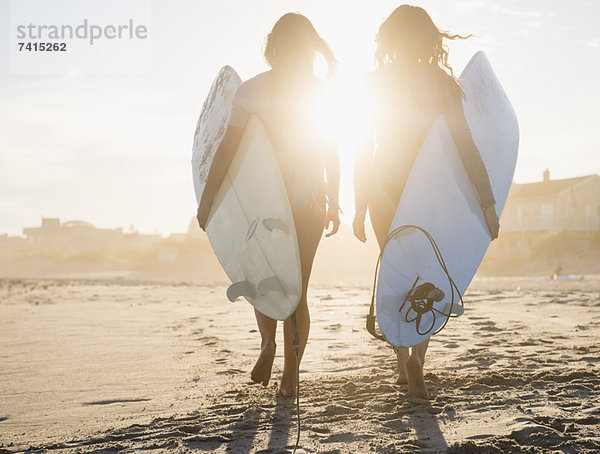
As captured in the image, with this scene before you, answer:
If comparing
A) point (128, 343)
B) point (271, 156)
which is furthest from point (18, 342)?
point (271, 156)

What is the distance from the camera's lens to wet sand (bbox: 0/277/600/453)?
217 centimetres

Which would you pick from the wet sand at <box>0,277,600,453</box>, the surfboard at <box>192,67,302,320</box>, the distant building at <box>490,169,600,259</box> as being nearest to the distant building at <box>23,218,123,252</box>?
the distant building at <box>490,169,600,259</box>

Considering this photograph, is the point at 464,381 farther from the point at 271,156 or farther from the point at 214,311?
the point at 214,311

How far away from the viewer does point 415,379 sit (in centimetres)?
282

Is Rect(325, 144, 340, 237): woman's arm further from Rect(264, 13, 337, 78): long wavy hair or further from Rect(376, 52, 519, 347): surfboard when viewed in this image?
Rect(264, 13, 337, 78): long wavy hair

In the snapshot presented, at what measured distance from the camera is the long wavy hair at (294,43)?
9.96ft

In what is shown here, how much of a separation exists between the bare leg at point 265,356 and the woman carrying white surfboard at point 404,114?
0.72 metres

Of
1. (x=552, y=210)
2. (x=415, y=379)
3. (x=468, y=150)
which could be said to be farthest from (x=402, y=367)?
(x=552, y=210)

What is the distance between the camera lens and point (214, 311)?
27.2ft

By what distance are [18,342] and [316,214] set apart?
347 cm

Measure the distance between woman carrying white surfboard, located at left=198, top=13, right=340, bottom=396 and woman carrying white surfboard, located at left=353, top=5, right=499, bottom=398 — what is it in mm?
238

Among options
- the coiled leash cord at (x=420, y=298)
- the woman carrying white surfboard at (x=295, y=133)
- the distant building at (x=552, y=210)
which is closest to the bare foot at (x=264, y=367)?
the woman carrying white surfboard at (x=295, y=133)

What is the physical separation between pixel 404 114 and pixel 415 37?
0.42 m

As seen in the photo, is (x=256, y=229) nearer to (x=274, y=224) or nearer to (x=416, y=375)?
(x=274, y=224)
